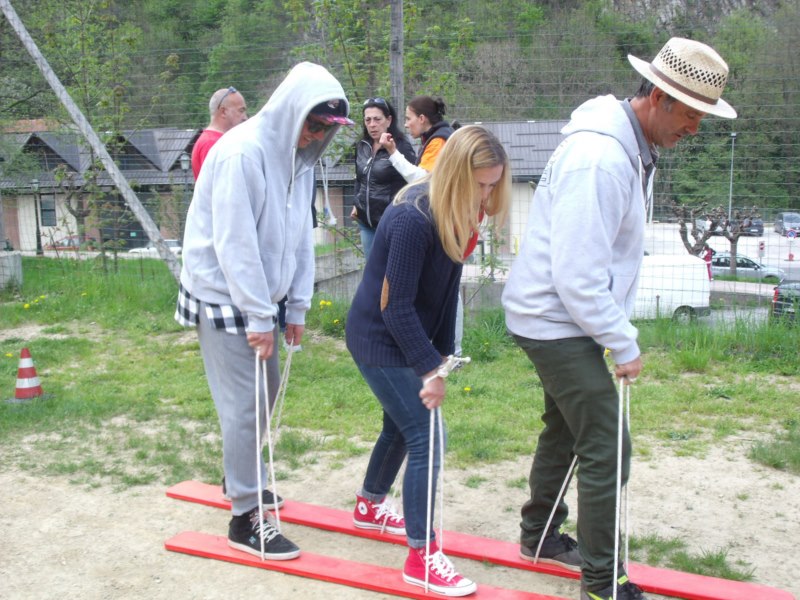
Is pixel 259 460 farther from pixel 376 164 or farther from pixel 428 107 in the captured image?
pixel 428 107

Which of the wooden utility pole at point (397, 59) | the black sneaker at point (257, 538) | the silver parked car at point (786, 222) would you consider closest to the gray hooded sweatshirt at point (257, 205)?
the black sneaker at point (257, 538)

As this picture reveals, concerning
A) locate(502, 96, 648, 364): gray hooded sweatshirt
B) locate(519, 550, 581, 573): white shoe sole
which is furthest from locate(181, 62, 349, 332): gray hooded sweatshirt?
locate(519, 550, 581, 573): white shoe sole

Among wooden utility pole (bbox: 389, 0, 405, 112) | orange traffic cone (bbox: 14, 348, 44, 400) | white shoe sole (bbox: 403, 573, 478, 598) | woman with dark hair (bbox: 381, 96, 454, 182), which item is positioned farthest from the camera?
wooden utility pole (bbox: 389, 0, 405, 112)

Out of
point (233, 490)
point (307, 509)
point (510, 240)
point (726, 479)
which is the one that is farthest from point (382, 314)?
point (510, 240)

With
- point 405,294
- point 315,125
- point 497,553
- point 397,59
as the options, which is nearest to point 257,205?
point 315,125

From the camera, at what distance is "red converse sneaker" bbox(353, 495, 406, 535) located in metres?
3.78

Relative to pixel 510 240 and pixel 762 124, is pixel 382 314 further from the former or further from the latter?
pixel 762 124

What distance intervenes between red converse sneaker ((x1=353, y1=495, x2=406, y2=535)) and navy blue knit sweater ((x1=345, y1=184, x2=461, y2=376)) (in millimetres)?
946

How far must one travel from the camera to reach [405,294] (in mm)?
2934

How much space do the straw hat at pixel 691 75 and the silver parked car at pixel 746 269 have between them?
5316mm

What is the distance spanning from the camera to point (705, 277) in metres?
8.08

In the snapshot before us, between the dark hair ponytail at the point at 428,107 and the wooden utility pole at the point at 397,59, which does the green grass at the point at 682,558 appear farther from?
the wooden utility pole at the point at 397,59

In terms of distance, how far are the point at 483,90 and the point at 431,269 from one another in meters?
5.30

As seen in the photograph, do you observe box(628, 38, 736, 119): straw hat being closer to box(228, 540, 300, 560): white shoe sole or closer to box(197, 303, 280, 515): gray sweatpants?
box(197, 303, 280, 515): gray sweatpants
